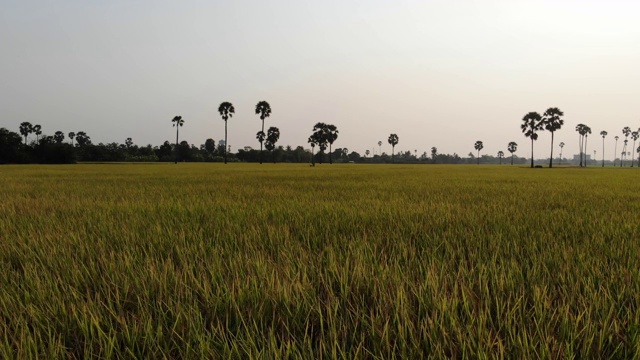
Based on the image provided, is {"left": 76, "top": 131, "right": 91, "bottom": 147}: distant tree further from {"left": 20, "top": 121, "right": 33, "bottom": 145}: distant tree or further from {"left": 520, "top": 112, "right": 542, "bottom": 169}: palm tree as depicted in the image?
{"left": 520, "top": 112, "right": 542, "bottom": 169}: palm tree

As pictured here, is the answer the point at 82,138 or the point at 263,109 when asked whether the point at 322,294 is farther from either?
the point at 82,138

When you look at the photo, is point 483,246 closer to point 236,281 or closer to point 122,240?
point 236,281

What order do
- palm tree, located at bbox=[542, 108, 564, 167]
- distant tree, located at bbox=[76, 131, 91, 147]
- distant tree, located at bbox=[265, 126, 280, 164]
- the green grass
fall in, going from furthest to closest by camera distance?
distant tree, located at bbox=[76, 131, 91, 147], distant tree, located at bbox=[265, 126, 280, 164], palm tree, located at bbox=[542, 108, 564, 167], the green grass

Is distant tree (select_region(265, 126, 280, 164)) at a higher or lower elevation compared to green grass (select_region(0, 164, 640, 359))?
higher

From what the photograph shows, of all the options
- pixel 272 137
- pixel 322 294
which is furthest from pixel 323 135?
pixel 322 294

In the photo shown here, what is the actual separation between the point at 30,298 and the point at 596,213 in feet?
22.6

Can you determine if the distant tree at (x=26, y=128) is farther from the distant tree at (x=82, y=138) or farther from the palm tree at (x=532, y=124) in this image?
the palm tree at (x=532, y=124)

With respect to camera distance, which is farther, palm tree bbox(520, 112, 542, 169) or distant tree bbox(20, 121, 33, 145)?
distant tree bbox(20, 121, 33, 145)

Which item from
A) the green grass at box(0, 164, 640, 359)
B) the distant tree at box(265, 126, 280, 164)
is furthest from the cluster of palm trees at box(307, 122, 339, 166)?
the green grass at box(0, 164, 640, 359)

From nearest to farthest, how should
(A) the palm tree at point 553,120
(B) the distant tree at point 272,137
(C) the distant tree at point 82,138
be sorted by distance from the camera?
(A) the palm tree at point 553,120 < (B) the distant tree at point 272,137 < (C) the distant tree at point 82,138

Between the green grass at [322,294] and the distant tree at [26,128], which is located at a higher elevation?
the distant tree at [26,128]

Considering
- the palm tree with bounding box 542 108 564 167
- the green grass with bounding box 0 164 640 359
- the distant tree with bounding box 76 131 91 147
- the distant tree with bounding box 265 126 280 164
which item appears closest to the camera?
the green grass with bounding box 0 164 640 359

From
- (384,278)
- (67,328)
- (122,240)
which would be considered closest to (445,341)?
(384,278)

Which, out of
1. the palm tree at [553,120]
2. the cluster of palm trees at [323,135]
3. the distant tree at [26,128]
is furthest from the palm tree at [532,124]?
the distant tree at [26,128]
